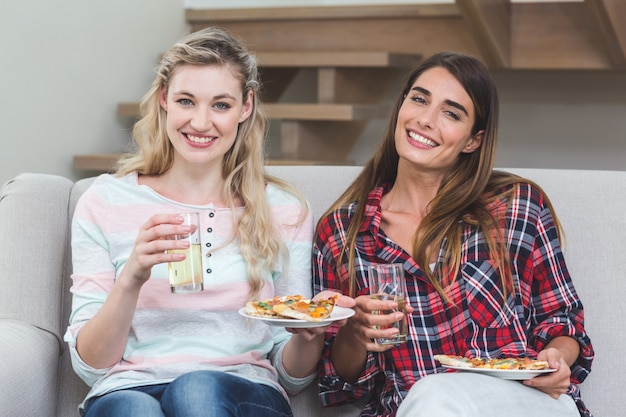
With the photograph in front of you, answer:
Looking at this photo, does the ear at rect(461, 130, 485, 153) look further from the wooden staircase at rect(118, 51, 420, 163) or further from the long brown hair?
the wooden staircase at rect(118, 51, 420, 163)

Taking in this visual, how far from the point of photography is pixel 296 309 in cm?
163

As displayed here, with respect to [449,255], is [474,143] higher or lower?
higher

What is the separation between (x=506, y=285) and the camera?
1.87m

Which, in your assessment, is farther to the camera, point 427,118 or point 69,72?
point 69,72

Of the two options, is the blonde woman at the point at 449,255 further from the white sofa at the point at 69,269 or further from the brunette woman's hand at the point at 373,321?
the white sofa at the point at 69,269

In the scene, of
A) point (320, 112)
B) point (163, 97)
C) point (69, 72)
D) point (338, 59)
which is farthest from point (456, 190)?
point (69, 72)

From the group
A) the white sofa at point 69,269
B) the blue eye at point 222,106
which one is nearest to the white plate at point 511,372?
the white sofa at point 69,269

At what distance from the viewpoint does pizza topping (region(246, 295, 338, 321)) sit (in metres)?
1.61

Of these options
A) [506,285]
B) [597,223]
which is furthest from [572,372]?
[597,223]

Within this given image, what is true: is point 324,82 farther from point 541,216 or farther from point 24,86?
point 541,216

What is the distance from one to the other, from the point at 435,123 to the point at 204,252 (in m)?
0.55

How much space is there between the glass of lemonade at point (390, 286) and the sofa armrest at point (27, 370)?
710mm

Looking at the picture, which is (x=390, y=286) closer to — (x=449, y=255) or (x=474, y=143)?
(x=449, y=255)

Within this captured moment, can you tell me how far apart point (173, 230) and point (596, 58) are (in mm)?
2692
